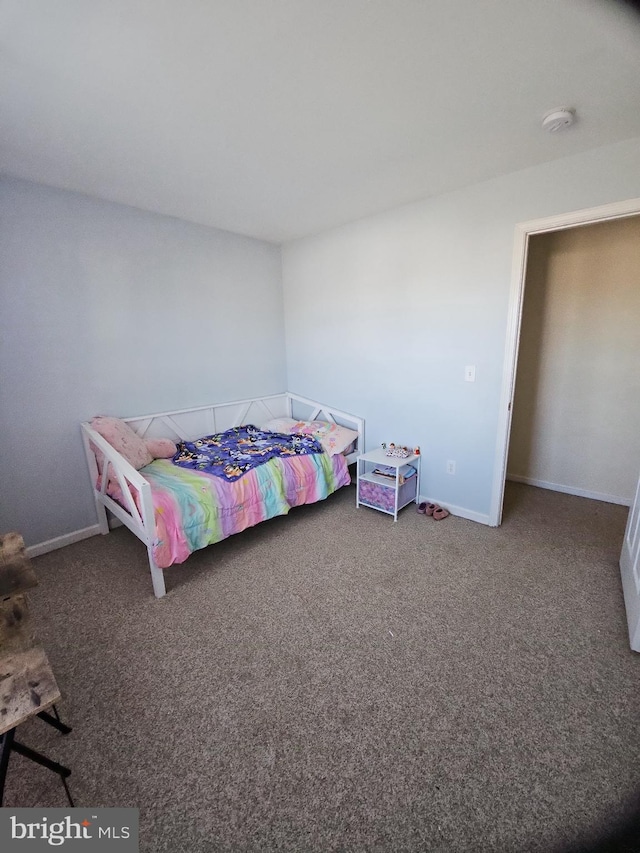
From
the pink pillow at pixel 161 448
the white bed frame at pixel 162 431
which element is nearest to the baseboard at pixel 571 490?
the white bed frame at pixel 162 431

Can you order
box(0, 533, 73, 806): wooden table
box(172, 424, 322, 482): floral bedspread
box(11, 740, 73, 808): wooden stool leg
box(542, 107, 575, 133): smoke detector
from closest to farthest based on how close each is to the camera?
box(0, 533, 73, 806): wooden table < box(11, 740, 73, 808): wooden stool leg < box(542, 107, 575, 133): smoke detector < box(172, 424, 322, 482): floral bedspread

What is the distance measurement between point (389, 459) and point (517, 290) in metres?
1.47

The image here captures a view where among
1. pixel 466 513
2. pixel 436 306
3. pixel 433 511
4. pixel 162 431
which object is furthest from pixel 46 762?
pixel 436 306

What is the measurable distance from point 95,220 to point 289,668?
3.05 meters

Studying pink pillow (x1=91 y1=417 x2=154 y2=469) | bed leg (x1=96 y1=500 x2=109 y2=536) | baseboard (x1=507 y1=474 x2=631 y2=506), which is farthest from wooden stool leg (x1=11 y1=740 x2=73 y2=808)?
baseboard (x1=507 y1=474 x2=631 y2=506)

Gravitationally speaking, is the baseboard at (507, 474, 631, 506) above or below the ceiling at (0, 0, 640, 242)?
below

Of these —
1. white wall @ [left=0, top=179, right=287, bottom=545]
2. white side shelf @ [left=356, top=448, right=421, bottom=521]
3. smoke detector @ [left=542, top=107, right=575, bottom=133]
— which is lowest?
white side shelf @ [left=356, top=448, right=421, bottom=521]

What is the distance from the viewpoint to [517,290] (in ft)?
7.66

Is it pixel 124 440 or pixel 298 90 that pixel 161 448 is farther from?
pixel 298 90

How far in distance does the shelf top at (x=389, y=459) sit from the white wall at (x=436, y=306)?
17 cm

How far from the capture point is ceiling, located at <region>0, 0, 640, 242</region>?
1.15 metres

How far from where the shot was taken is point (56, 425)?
2.50 metres

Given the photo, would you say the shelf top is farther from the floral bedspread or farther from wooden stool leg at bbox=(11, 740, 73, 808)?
wooden stool leg at bbox=(11, 740, 73, 808)

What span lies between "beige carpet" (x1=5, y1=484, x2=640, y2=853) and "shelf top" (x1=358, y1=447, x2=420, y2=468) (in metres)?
0.62
